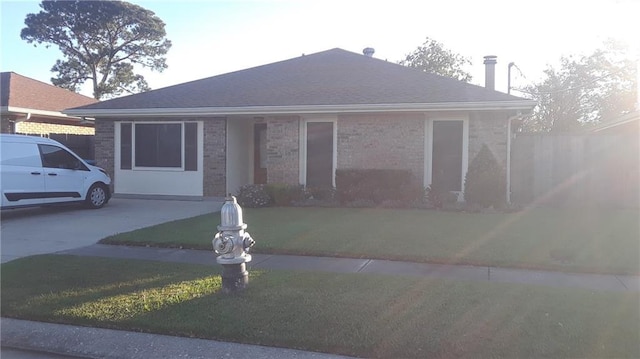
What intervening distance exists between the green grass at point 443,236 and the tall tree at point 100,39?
35212 mm

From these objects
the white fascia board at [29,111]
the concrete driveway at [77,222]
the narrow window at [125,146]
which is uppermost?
the white fascia board at [29,111]

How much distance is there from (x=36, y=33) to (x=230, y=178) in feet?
112

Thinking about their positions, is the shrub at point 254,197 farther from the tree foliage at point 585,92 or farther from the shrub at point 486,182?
the tree foliage at point 585,92

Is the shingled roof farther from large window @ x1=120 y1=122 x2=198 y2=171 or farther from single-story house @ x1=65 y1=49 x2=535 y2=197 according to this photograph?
large window @ x1=120 y1=122 x2=198 y2=171

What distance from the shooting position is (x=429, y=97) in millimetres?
13352

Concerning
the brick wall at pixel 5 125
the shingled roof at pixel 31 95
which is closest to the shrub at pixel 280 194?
the shingled roof at pixel 31 95

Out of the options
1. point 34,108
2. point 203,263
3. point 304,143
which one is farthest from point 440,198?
point 34,108

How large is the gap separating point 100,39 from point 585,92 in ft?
124

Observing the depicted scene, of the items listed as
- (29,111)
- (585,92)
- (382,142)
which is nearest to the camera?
(382,142)

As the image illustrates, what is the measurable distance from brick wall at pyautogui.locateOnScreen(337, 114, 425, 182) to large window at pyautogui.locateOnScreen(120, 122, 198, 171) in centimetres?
461

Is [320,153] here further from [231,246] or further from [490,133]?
[231,246]

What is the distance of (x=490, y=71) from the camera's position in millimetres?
17812

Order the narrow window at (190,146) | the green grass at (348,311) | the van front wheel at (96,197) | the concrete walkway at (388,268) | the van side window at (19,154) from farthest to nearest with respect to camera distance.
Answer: the narrow window at (190,146) < the van front wheel at (96,197) < the van side window at (19,154) < the concrete walkway at (388,268) < the green grass at (348,311)

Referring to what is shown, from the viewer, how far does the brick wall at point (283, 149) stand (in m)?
14.8
